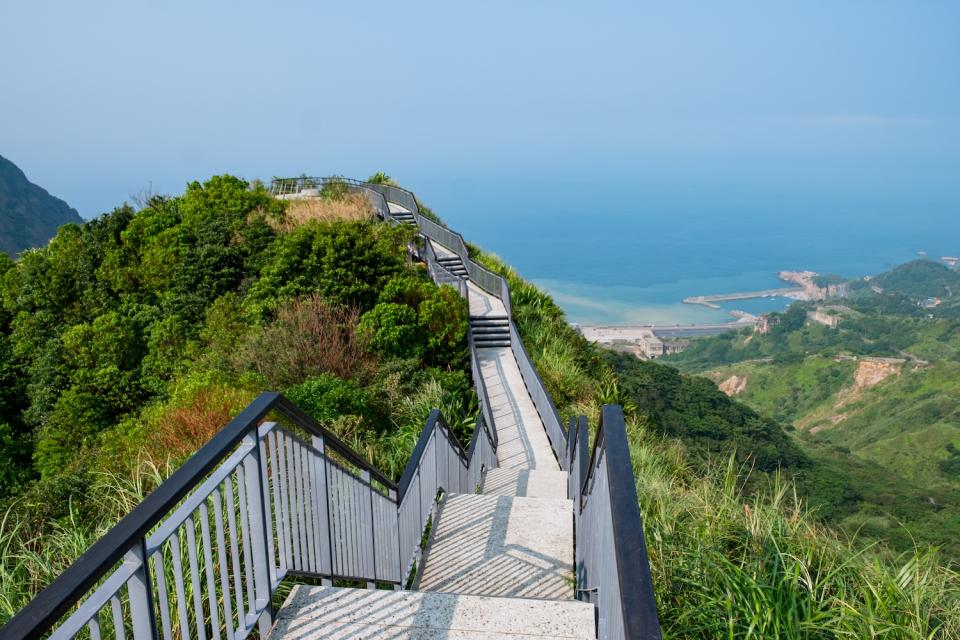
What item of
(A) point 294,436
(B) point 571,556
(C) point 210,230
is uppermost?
(C) point 210,230

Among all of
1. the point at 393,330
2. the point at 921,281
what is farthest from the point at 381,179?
the point at 921,281

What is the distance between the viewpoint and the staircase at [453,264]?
27.5m

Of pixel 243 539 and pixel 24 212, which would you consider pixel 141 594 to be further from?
pixel 24 212

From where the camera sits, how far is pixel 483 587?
16.6 feet

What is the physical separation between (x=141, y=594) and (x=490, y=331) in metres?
19.8

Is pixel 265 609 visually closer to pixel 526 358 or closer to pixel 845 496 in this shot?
pixel 526 358

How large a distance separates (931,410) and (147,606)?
233 feet

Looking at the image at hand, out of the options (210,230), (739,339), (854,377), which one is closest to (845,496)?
(210,230)

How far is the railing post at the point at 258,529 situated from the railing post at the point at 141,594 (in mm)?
849

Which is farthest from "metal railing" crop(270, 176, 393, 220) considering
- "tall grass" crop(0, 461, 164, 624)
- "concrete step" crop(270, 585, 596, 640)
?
"concrete step" crop(270, 585, 596, 640)

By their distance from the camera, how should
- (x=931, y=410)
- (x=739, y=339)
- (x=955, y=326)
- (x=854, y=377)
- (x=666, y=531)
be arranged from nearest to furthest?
(x=666, y=531) < (x=931, y=410) < (x=854, y=377) < (x=955, y=326) < (x=739, y=339)

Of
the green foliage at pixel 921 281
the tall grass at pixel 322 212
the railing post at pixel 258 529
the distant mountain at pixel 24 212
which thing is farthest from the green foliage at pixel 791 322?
the railing post at pixel 258 529

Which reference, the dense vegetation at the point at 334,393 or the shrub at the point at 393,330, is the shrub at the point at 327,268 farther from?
the shrub at the point at 393,330

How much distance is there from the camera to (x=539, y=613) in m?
3.27
